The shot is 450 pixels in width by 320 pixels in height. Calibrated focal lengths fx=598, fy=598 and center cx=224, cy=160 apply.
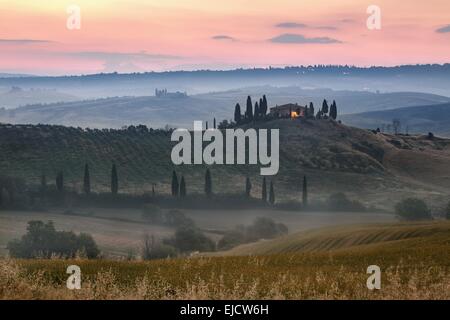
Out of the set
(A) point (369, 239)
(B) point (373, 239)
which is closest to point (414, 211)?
(A) point (369, 239)

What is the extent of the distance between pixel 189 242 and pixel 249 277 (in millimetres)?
92674

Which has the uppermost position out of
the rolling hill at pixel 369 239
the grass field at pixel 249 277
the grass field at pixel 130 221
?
the grass field at pixel 249 277

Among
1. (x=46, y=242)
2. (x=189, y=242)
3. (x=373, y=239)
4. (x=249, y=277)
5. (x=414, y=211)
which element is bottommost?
(x=189, y=242)

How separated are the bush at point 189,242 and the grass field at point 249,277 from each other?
7996 cm

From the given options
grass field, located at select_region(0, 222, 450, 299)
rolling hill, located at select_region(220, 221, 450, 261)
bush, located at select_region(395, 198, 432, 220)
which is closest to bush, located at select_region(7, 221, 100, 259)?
rolling hill, located at select_region(220, 221, 450, 261)

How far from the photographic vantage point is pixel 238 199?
181375mm

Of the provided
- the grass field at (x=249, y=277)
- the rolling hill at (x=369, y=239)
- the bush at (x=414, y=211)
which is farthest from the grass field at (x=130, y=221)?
the grass field at (x=249, y=277)

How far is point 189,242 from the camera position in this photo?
11494 cm

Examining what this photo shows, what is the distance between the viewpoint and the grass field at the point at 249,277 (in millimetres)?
17953

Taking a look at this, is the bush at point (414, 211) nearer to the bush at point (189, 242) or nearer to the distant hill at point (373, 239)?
the bush at point (189, 242)

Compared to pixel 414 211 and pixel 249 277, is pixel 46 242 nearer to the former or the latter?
pixel 414 211

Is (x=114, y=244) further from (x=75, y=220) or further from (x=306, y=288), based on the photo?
(x=306, y=288)
